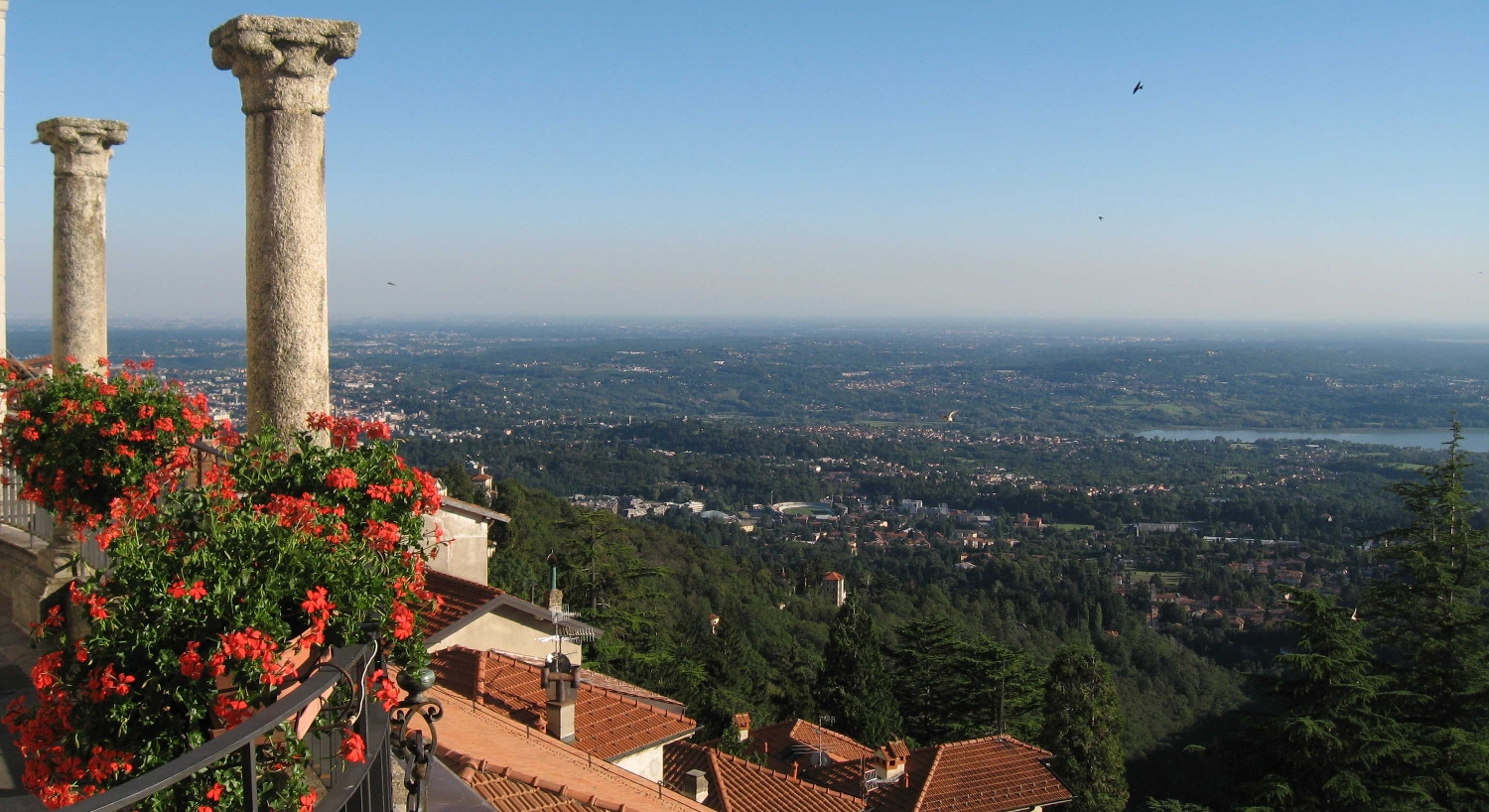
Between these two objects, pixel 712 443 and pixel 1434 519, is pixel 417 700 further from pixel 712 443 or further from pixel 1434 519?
pixel 712 443

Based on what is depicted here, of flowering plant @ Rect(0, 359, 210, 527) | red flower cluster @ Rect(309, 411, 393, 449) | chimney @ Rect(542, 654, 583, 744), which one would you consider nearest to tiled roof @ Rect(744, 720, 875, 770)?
chimney @ Rect(542, 654, 583, 744)

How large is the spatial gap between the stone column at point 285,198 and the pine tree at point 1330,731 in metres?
14.7

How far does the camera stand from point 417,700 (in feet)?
10.5

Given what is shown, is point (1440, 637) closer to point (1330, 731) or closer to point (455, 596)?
point (1330, 731)

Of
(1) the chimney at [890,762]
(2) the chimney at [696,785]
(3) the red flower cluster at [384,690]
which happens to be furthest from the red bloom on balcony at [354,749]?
(1) the chimney at [890,762]

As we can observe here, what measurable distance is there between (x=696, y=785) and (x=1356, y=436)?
454 feet

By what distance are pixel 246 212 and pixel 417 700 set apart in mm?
2958

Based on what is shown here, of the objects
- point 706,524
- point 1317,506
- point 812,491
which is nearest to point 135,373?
point 706,524

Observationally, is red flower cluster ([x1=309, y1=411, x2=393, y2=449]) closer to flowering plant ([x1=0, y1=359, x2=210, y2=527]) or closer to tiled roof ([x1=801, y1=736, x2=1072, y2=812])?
flowering plant ([x1=0, y1=359, x2=210, y2=527])

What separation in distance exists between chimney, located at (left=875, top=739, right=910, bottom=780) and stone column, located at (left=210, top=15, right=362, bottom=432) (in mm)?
12664

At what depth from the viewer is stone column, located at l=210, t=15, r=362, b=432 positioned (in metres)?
4.98

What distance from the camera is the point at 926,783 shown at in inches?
592

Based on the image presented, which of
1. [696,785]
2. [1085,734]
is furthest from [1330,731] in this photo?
[696,785]

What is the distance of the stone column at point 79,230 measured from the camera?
25.1 ft
